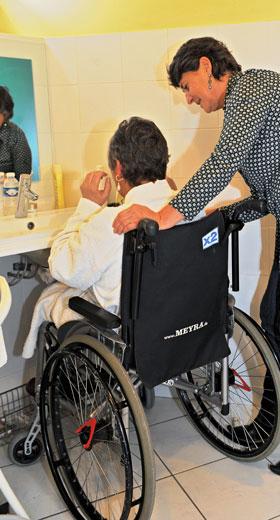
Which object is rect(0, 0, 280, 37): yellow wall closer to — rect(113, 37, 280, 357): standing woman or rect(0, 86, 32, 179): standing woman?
rect(0, 86, 32, 179): standing woman

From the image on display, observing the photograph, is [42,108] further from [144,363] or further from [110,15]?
[144,363]

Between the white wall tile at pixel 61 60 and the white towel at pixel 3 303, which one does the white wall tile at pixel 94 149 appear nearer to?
the white wall tile at pixel 61 60

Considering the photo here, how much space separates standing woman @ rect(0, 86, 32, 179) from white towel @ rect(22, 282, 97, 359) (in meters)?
0.59

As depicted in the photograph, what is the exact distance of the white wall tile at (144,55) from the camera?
1.97m

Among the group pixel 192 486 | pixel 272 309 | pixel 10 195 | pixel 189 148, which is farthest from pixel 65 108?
pixel 192 486

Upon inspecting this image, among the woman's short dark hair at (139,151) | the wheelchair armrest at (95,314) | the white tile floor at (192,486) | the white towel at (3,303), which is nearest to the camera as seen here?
the white towel at (3,303)

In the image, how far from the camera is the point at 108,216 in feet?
4.41

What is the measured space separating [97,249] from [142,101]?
2.98ft

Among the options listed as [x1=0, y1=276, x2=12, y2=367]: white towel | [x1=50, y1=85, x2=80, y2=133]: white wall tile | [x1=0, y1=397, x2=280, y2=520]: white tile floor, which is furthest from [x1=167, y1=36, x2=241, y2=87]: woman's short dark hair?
[x1=0, y1=397, x2=280, y2=520]: white tile floor

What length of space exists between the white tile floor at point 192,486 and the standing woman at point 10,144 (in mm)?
1066

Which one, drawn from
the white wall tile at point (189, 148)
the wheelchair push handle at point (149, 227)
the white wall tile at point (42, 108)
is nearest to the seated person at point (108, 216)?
the wheelchair push handle at point (149, 227)

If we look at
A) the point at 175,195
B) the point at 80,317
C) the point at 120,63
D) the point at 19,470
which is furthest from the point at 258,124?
the point at 19,470

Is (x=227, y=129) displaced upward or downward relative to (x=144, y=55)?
downward

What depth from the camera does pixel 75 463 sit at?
1802 millimetres
